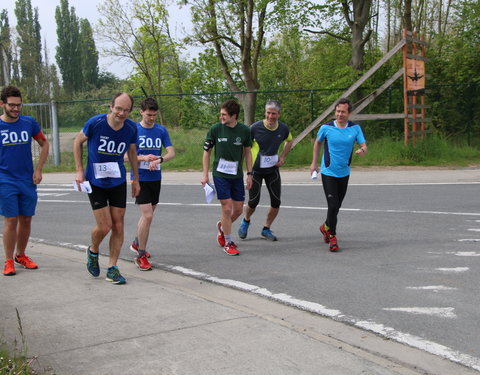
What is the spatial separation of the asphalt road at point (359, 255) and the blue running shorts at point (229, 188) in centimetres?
72

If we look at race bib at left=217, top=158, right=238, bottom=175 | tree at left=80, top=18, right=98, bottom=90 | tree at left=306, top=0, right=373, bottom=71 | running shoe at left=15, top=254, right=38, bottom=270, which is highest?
tree at left=80, top=18, right=98, bottom=90

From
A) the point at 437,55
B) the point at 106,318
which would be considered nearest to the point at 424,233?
the point at 106,318

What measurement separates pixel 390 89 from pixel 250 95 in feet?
16.6

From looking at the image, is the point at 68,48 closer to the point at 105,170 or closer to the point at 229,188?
the point at 229,188

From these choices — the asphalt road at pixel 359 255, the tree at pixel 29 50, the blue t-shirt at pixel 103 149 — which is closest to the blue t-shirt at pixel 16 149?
the blue t-shirt at pixel 103 149

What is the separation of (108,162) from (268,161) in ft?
9.36

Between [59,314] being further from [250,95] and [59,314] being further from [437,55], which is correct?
[437,55]

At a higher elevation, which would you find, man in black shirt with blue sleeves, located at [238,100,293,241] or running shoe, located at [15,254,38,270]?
man in black shirt with blue sleeves, located at [238,100,293,241]

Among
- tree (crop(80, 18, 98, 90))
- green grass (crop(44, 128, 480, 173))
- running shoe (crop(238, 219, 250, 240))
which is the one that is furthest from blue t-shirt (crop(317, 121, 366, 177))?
tree (crop(80, 18, 98, 90))

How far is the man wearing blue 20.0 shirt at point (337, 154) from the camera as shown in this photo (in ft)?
25.8

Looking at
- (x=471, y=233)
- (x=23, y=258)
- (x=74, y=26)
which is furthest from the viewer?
(x=74, y=26)

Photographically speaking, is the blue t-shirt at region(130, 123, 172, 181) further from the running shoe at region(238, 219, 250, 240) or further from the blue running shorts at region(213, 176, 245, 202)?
the running shoe at region(238, 219, 250, 240)

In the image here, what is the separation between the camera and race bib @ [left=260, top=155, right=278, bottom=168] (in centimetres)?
837

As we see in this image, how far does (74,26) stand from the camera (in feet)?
274
